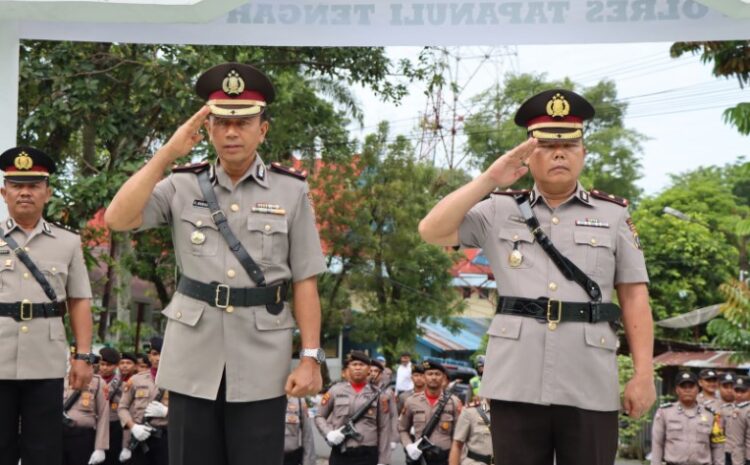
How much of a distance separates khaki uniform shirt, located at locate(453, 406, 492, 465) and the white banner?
17.8 ft

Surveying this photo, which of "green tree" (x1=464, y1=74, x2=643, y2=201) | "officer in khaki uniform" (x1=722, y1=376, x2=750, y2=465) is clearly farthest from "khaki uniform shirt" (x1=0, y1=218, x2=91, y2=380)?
"green tree" (x1=464, y1=74, x2=643, y2=201)

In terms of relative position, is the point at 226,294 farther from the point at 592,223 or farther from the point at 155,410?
the point at 155,410

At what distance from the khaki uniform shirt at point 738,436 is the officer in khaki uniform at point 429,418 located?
3565 mm

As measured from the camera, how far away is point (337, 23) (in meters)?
5.98

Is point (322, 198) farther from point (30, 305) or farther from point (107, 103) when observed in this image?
point (30, 305)

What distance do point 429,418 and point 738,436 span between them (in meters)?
4.03

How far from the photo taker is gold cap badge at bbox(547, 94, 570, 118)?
399 centimetres

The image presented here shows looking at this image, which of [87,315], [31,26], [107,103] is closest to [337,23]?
[31,26]

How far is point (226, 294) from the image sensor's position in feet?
12.5

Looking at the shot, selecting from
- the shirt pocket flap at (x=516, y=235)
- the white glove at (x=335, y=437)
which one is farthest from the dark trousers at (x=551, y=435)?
the white glove at (x=335, y=437)

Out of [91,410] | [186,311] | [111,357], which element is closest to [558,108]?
[186,311]

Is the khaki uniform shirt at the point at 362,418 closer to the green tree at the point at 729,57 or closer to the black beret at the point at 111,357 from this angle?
the black beret at the point at 111,357

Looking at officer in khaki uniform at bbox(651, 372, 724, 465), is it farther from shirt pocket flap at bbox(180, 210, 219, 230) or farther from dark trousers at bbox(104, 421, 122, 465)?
shirt pocket flap at bbox(180, 210, 219, 230)

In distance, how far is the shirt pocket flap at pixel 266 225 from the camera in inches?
154
